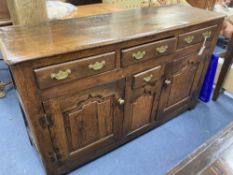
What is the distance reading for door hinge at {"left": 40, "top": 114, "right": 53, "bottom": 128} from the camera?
93cm

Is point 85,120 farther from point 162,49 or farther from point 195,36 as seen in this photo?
point 195,36

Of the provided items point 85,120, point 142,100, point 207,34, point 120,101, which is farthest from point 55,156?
point 207,34

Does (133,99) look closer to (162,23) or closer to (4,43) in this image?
(162,23)

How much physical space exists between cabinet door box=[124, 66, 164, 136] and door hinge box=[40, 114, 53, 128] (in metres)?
0.47

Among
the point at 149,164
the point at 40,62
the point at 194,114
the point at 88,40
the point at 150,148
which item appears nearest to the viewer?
→ the point at 40,62

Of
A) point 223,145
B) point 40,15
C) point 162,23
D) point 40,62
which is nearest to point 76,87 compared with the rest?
point 40,62

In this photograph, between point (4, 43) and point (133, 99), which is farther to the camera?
→ point (133, 99)

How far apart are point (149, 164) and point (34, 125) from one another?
33.5 inches

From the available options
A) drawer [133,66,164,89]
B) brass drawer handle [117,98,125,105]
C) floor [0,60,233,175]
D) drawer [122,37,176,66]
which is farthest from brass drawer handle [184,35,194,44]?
floor [0,60,233,175]

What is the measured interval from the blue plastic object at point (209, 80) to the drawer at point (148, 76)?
0.66 metres

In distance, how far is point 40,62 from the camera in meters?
0.79

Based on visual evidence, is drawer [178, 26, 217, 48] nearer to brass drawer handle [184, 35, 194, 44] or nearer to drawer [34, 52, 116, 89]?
brass drawer handle [184, 35, 194, 44]

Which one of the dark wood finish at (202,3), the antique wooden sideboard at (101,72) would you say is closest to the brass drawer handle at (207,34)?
the antique wooden sideboard at (101,72)

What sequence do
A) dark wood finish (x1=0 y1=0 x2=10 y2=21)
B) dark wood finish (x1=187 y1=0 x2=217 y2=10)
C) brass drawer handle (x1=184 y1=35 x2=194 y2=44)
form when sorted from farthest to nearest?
1. dark wood finish (x1=187 y1=0 x2=217 y2=10)
2. dark wood finish (x1=0 y1=0 x2=10 y2=21)
3. brass drawer handle (x1=184 y1=35 x2=194 y2=44)
